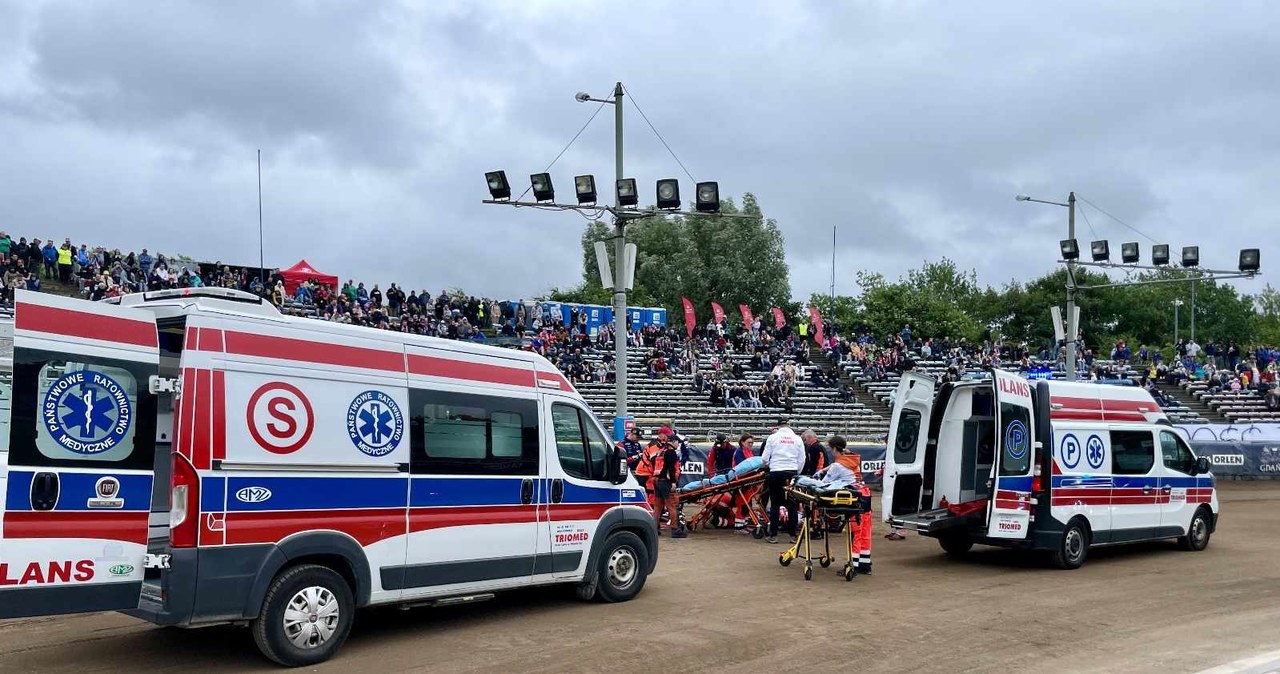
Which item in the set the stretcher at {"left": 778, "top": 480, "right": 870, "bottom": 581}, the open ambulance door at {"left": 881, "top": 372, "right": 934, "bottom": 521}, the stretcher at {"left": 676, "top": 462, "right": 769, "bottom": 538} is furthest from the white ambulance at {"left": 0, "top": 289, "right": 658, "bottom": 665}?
the stretcher at {"left": 676, "top": 462, "right": 769, "bottom": 538}

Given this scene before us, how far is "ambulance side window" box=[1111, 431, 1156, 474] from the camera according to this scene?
571 inches

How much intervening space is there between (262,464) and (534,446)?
2.84m

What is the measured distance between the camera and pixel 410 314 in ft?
105

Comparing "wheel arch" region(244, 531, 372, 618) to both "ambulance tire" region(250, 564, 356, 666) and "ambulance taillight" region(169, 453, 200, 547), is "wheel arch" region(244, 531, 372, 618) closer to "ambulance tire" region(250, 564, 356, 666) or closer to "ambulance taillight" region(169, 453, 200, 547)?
"ambulance tire" region(250, 564, 356, 666)

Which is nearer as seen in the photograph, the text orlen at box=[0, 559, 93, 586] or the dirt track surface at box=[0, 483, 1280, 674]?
the text orlen at box=[0, 559, 93, 586]

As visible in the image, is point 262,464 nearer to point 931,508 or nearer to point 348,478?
point 348,478

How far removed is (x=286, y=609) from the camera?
8039 mm

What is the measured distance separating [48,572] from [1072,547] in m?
11.7

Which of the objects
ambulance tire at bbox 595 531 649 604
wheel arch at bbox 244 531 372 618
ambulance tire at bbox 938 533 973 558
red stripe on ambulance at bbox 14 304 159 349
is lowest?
ambulance tire at bbox 938 533 973 558

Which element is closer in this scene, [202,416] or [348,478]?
[202,416]

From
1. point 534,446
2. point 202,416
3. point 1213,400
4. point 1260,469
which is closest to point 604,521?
point 534,446

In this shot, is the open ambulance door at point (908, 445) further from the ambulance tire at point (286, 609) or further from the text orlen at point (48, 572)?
the text orlen at point (48, 572)

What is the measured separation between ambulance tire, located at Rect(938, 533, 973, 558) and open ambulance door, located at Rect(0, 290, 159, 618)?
35.7 ft

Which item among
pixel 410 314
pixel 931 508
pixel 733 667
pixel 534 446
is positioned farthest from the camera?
pixel 410 314
